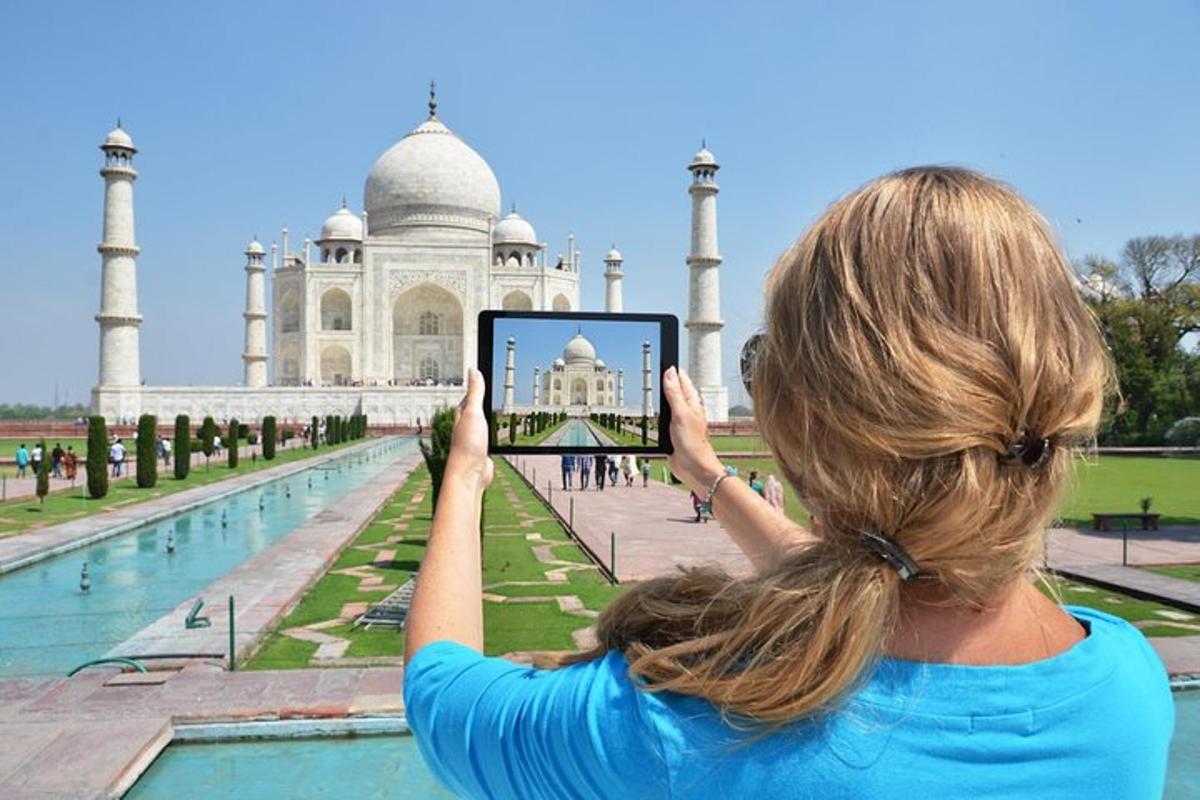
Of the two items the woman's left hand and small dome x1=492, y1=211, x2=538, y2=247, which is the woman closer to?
the woman's left hand

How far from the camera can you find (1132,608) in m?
6.36

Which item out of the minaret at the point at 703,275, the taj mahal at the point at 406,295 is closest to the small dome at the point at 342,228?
the taj mahal at the point at 406,295

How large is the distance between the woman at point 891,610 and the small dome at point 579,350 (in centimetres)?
52

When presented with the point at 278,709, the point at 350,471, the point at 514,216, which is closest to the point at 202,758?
the point at 278,709

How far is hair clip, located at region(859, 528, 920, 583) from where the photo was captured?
726mm

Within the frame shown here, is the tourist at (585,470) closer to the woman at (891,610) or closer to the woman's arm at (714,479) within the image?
the woman's arm at (714,479)

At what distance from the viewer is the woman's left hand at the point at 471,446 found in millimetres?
983

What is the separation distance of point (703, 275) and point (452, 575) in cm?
3411

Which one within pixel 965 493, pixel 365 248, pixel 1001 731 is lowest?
pixel 1001 731

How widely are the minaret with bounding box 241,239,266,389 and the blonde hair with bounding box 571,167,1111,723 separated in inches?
1706

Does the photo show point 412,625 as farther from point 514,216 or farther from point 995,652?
point 514,216

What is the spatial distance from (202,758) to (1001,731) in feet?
11.3

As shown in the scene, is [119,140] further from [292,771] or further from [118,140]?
[292,771]

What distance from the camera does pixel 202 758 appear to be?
11.7 ft
